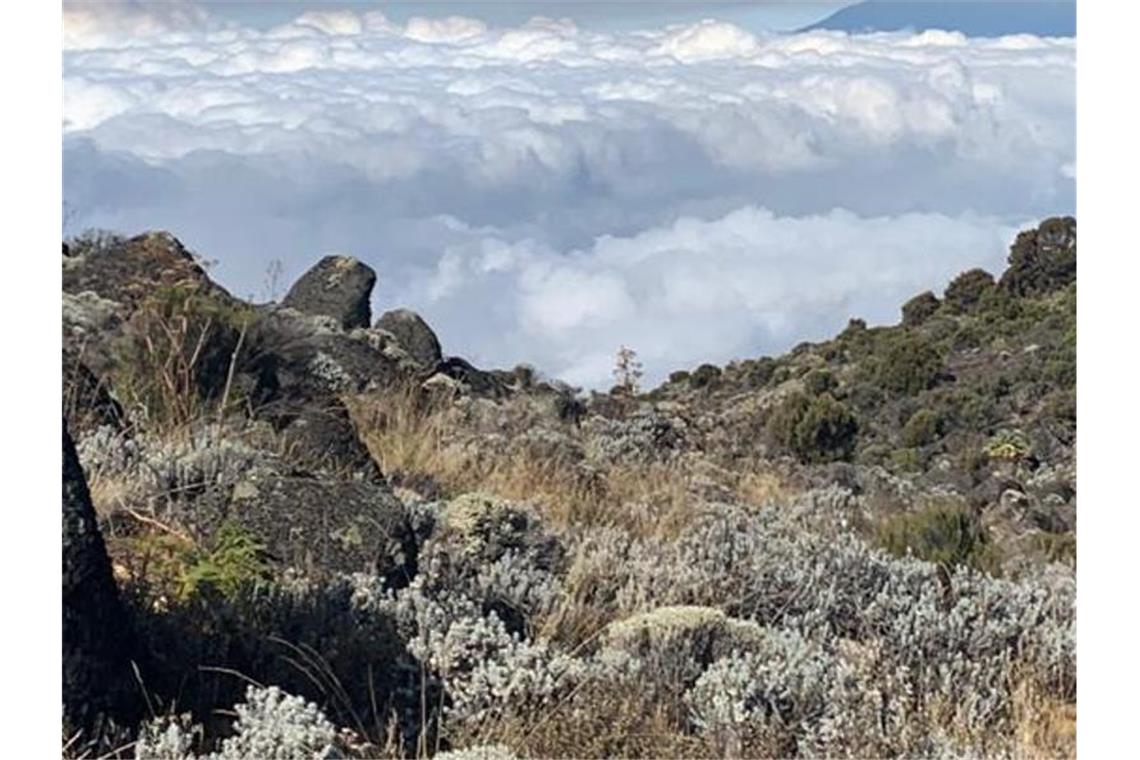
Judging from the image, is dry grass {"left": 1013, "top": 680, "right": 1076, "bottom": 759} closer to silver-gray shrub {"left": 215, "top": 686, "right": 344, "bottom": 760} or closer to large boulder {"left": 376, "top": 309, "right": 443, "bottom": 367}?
silver-gray shrub {"left": 215, "top": 686, "right": 344, "bottom": 760}

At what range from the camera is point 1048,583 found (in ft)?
17.8

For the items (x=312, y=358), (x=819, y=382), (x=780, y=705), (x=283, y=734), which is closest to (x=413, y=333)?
(x=312, y=358)

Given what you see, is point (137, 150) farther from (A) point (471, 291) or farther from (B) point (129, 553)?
(B) point (129, 553)

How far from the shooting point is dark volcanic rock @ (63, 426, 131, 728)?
12.1 feet

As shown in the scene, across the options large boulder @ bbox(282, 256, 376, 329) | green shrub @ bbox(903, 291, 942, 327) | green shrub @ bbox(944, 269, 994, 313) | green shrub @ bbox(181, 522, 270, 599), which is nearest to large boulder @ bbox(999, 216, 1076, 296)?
green shrub @ bbox(944, 269, 994, 313)

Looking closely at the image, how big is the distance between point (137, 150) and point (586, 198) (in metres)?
1.30

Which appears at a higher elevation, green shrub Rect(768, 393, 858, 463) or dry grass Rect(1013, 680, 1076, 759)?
dry grass Rect(1013, 680, 1076, 759)

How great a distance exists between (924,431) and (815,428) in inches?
20.7

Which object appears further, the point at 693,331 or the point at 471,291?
the point at 693,331

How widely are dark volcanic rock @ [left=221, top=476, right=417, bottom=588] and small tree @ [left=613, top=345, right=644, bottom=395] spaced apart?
1790 millimetres

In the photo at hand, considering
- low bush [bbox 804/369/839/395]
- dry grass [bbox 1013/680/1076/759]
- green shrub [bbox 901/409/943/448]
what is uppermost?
dry grass [bbox 1013/680/1076/759]

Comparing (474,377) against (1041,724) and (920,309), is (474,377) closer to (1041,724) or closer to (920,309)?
(920,309)

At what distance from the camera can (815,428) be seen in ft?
28.4
